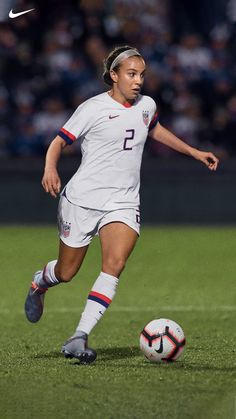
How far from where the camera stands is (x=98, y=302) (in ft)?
22.5

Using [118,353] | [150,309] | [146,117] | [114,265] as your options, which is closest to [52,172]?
[114,265]

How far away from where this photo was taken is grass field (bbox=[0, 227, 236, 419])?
5426 millimetres

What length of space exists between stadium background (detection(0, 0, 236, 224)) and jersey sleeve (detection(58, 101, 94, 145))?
9836 mm

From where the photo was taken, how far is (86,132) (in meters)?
7.06

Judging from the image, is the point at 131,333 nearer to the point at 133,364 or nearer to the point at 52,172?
the point at 133,364

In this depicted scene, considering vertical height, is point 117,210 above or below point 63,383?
above

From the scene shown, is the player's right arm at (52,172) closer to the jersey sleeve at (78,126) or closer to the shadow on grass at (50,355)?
the jersey sleeve at (78,126)

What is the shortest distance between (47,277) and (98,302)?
0.80 m

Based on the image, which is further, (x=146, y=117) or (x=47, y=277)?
(x=47, y=277)

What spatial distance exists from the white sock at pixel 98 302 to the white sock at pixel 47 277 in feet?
2.17

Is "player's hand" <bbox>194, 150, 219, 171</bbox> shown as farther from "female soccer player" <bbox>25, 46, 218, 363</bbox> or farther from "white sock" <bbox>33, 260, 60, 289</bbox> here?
"white sock" <bbox>33, 260, 60, 289</bbox>

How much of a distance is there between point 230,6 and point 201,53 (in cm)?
118

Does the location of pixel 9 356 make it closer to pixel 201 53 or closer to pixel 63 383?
pixel 63 383

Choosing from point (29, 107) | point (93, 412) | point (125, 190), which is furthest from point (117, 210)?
point (29, 107)
